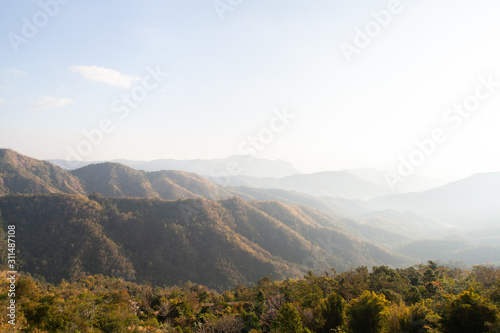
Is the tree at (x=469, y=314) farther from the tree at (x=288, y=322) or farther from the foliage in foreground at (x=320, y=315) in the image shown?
the tree at (x=288, y=322)

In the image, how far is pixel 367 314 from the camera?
70.1 ft

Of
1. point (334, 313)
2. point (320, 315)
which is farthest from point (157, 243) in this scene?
point (334, 313)

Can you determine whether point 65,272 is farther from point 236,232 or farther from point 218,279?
point 236,232

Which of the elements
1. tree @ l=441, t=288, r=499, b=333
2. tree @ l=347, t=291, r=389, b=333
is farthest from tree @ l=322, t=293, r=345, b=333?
tree @ l=441, t=288, r=499, b=333

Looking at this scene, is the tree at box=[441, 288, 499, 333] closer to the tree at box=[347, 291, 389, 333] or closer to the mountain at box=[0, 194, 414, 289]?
the tree at box=[347, 291, 389, 333]

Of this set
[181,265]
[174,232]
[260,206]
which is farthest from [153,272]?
[260,206]

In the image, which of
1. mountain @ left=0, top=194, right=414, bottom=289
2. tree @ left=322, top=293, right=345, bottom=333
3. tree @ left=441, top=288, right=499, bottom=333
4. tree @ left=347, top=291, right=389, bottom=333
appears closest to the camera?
tree @ left=441, top=288, right=499, bottom=333

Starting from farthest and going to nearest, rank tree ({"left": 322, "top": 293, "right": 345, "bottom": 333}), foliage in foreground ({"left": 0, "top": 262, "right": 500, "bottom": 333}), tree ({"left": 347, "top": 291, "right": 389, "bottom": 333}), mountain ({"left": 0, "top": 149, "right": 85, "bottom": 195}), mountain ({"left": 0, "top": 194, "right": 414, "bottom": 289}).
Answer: mountain ({"left": 0, "top": 149, "right": 85, "bottom": 195})
mountain ({"left": 0, "top": 194, "right": 414, "bottom": 289})
tree ({"left": 322, "top": 293, "right": 345, "bottom": 333})
tree ({"left": 347, "top": 291, "right": 389, "bottom": 333})
foliage in foreground ({"left": 0, "top": 262, "right": 500, "bottom": 333})

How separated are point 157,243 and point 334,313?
4642 inches

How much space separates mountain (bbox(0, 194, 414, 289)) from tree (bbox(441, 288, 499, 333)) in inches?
4079

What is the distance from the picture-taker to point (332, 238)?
180500mm

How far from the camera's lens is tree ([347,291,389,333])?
68.1ft

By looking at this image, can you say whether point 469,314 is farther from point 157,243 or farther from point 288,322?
point 157,243

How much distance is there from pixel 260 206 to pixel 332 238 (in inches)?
2215
